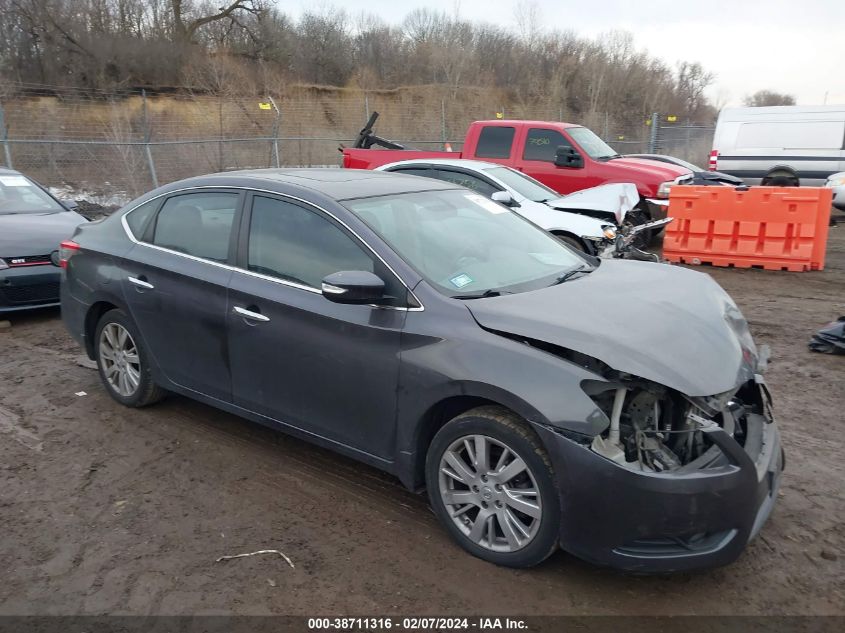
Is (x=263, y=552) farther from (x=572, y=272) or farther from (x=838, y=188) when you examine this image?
(x=838, y=188)

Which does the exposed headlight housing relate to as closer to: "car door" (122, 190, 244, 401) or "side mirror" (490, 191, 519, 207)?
"side mirror" (490, 191, 519, 207)

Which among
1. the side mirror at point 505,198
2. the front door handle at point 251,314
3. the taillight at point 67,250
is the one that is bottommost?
the front door handle at point 251,314

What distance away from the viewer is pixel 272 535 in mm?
3359

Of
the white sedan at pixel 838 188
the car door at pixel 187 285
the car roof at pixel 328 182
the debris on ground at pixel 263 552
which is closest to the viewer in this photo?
the debris on ground at pixel 263 552

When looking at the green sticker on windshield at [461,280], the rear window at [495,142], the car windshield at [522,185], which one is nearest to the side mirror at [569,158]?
the rear window at [495,142]

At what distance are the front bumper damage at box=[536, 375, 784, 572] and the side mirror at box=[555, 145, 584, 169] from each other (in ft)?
28.8

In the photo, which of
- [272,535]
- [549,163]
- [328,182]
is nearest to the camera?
[272,535]

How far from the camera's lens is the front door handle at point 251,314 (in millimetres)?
3760

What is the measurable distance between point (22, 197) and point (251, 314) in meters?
5.99

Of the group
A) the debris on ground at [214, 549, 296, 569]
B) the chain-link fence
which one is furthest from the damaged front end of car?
the chain-link fence

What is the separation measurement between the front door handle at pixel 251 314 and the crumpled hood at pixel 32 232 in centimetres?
437

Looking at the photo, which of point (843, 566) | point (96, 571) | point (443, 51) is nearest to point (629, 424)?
point (843, 566)

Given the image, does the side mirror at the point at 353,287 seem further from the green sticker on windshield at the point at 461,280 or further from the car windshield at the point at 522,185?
the car windshield at the point at 522,185

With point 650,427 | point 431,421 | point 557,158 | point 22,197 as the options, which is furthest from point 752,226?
point 22,197
